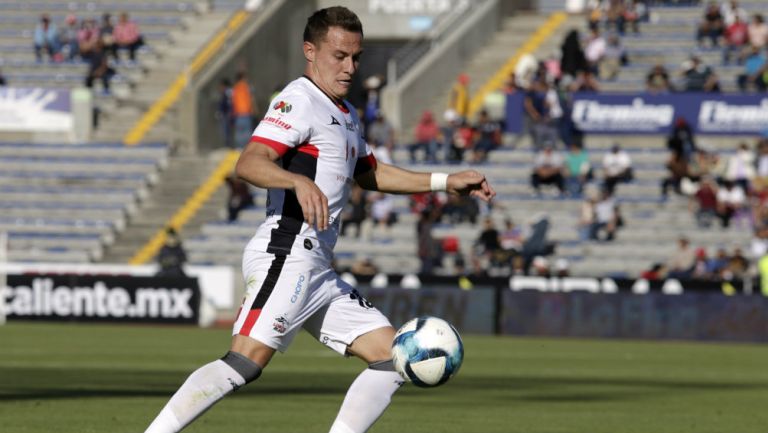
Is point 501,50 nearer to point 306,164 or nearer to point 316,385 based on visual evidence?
point 316,385

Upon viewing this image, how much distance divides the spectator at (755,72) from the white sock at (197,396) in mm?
29449

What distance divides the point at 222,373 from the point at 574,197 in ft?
89.2

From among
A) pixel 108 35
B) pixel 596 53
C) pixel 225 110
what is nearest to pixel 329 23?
pixel 596 53

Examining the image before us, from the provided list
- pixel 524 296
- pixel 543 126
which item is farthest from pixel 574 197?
pixel 524 296

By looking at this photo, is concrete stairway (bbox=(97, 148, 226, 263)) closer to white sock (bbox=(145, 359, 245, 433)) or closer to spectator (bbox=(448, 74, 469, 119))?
spectator (bbox=(448, 74, 469, 119))

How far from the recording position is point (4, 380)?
55.9 feet

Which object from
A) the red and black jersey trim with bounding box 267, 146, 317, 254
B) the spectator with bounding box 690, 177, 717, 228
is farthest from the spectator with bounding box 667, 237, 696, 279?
the red and black jersey trim with bounding box 267, 146, 317, 254

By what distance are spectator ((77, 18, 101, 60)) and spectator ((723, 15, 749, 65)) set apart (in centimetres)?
1553

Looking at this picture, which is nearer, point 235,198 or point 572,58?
point 235,198

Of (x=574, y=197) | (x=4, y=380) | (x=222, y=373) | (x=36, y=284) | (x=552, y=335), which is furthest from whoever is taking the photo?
(x=574, y=197)

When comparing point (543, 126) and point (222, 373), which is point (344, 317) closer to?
point (222, 373)

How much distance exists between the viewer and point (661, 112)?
119ft

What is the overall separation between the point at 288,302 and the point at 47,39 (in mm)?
36111

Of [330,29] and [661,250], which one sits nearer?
[330,29]
